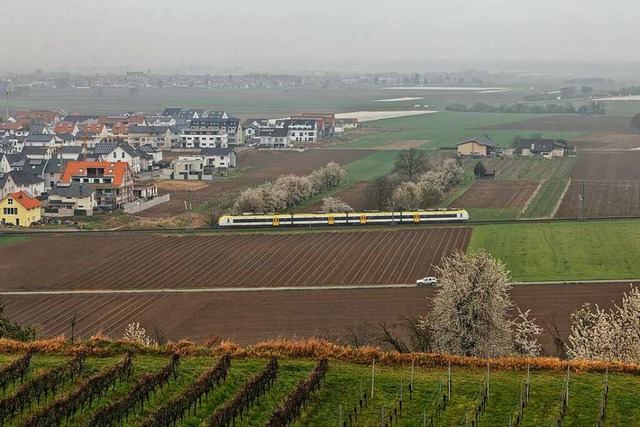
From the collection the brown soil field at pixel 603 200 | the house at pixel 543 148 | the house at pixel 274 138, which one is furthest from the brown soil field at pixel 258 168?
the brown soil field at pixel 603 200

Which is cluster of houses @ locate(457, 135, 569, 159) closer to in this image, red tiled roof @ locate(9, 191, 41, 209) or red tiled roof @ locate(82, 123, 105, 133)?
red tiled roof @ locate(82, 123, 105, 133)

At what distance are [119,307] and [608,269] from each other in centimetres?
1307

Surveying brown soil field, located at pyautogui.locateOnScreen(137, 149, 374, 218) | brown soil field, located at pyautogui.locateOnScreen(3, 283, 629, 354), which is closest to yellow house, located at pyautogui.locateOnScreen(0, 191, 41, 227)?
brown soil field, located at pyautogui.locateOnScreen(137, 149, 374, 218)

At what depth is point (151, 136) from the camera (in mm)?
63625

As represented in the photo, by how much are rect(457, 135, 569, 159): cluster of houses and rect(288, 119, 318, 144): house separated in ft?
46.6

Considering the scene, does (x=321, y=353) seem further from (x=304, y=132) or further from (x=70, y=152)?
(x=304, y=132)

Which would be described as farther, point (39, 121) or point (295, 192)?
point (39, 121)

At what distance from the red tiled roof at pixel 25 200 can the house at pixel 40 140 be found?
22680 millimetres

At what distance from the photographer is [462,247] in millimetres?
29109

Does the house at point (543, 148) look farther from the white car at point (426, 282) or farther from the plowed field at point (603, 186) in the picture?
the white car at point (426, 282)

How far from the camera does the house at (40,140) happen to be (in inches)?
2309

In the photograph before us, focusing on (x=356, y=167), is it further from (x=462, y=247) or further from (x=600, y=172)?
(x=462, y=247)

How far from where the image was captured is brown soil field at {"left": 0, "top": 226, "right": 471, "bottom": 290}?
2525 cm

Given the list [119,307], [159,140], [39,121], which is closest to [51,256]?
[119,307]
